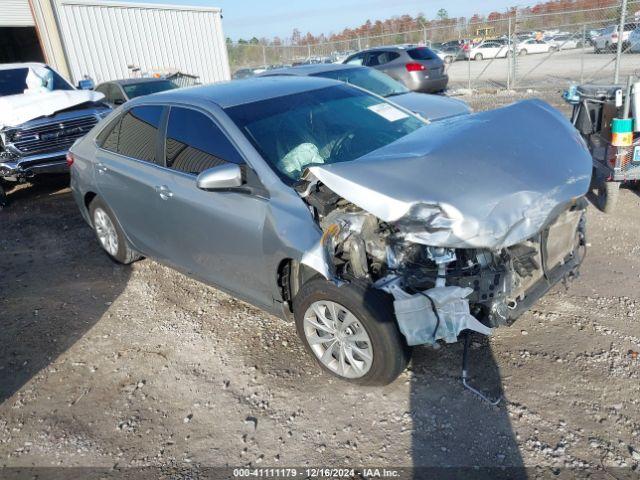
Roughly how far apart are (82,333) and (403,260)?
9.10 feet

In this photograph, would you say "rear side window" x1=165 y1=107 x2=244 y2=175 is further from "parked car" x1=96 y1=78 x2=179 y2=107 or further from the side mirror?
"parked car" x1=96 y1=78 x2=179 y2=107

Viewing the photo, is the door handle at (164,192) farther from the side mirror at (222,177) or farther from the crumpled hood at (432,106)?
the crumpled hood at (432,106)

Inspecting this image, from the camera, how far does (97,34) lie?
16.0 meters

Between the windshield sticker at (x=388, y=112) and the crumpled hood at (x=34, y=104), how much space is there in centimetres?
611

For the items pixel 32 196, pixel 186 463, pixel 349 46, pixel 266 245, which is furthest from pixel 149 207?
pixel 349 46

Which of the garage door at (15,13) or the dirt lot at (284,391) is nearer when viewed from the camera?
the dirt lot at (284,391)

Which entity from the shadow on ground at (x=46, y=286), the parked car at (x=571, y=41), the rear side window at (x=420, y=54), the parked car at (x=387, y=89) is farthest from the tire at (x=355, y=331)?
the parked car at (x=571, y=41)

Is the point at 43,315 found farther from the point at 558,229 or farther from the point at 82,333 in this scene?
the point at 558,229

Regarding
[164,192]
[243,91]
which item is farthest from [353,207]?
[164,192]

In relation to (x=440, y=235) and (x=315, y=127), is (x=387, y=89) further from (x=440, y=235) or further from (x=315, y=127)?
(x=440, y=235)

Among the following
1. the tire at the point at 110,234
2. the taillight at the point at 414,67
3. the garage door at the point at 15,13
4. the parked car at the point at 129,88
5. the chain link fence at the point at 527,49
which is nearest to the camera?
the tire at the point at 110,234

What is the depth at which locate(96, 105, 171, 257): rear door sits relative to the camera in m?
4.09

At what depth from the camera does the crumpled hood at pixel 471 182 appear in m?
2.67

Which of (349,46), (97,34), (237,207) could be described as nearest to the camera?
(237,207)
